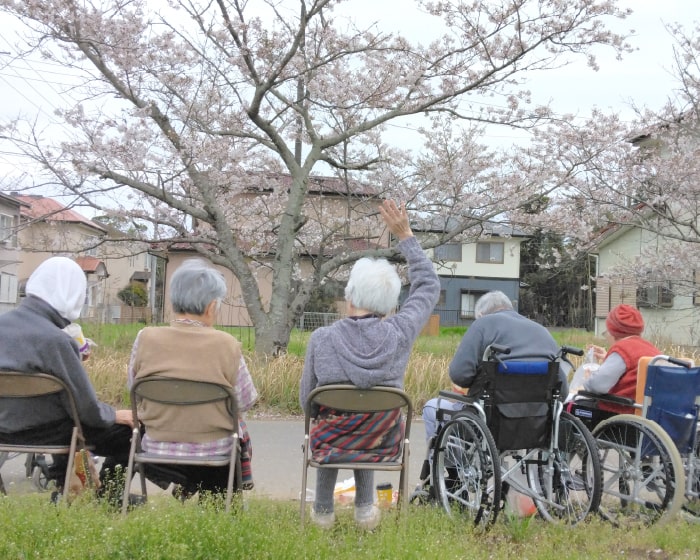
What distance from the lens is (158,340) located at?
3.58 meters

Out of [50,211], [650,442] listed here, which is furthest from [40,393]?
[50,211]

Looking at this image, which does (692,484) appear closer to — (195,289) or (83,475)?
(195,289)

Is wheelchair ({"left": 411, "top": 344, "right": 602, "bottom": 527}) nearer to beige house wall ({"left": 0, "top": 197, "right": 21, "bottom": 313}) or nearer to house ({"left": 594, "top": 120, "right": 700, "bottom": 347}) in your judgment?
house ({"left": 594, "top": 120, "right": 700, "bottom": 347})

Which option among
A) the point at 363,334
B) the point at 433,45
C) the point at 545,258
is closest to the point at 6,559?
the point at 363,334

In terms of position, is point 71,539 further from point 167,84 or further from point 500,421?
point 167,84

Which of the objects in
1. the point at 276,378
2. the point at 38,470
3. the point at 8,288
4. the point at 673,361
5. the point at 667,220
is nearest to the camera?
the point at 673,361

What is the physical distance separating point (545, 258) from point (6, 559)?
44.4 meters

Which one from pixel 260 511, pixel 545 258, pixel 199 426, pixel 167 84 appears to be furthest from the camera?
pixel 545 258

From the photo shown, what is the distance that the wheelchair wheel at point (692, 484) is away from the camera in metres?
4.29

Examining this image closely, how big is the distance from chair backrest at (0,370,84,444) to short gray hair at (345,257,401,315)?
1.49 meters

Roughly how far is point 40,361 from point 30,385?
138 mm

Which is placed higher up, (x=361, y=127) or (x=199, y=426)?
(x=361, y=127)

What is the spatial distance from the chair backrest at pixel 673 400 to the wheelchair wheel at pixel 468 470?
1.15m

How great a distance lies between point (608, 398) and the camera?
4637 mm
